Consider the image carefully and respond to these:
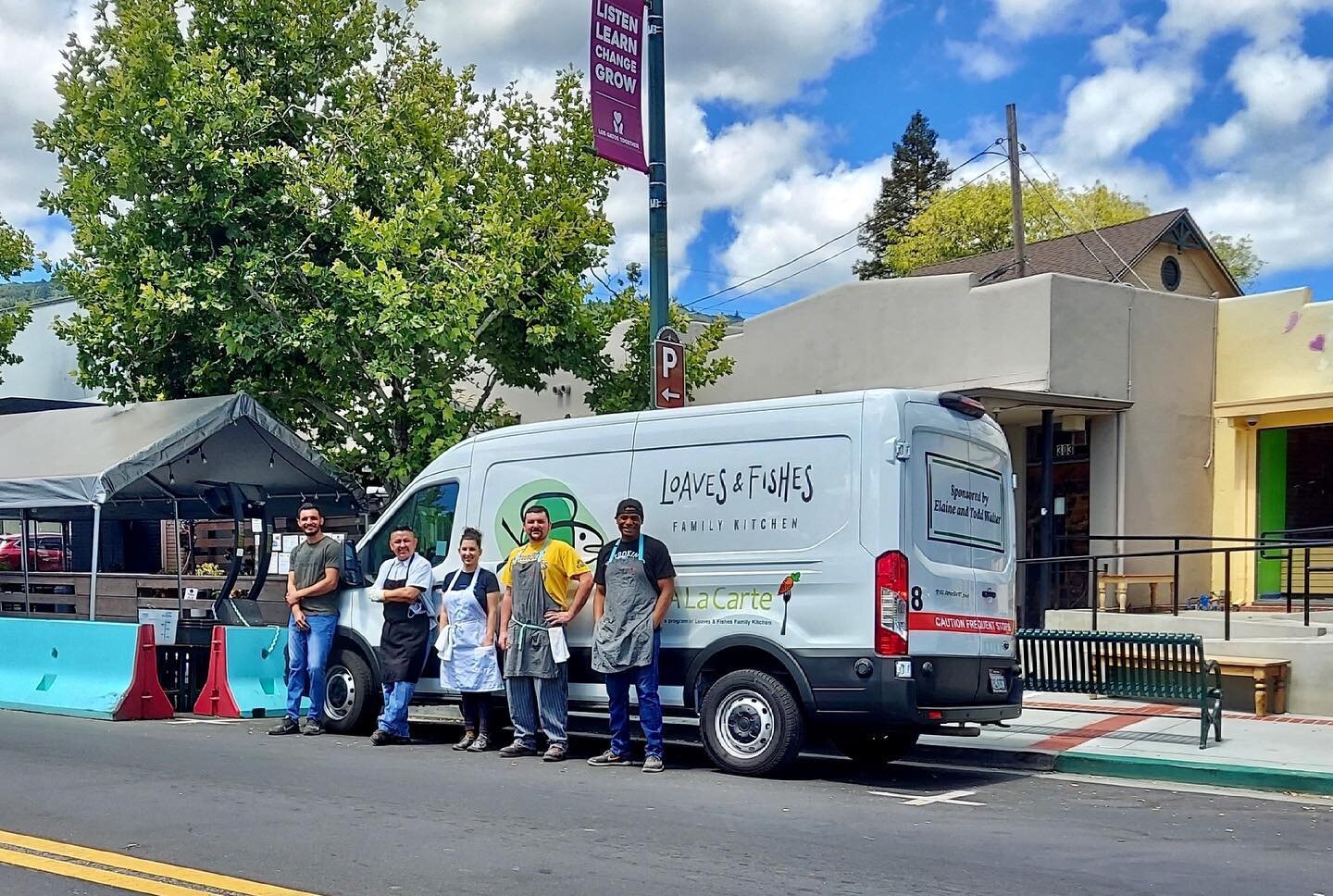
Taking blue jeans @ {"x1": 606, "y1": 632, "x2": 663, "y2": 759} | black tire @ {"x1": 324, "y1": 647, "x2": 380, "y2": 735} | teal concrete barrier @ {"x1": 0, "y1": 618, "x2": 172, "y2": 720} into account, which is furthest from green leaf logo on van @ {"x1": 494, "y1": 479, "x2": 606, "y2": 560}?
teal concrete barrier @ {"x1": 0, "y1": 618, "x2": 172, "y2": 720}

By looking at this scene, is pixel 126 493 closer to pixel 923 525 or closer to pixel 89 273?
pixel 89 273

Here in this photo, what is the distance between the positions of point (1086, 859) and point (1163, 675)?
529 centimetres

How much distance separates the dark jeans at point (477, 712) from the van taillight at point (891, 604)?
3.50m

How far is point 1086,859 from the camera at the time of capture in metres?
6.47

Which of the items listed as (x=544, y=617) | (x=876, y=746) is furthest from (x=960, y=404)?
(x=544, y=617)

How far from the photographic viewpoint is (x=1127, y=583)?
1802 cm

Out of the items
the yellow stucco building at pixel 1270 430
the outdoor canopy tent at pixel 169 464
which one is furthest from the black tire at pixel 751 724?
the yellow stucco building at pixel 1270 430

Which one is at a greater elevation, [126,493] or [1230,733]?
[126,493]

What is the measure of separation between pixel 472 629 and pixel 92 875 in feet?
15.5

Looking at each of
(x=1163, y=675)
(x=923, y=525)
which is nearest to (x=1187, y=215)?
(x=1163, y=675)

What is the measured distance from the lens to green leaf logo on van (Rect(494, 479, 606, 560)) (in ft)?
33.8

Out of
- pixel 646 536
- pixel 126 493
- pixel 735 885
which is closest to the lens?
pixel 735 885

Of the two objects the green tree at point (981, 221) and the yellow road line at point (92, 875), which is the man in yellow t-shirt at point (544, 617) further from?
the green tree at point (981, 221)

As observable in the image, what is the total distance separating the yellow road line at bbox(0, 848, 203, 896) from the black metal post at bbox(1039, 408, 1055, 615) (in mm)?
13711
